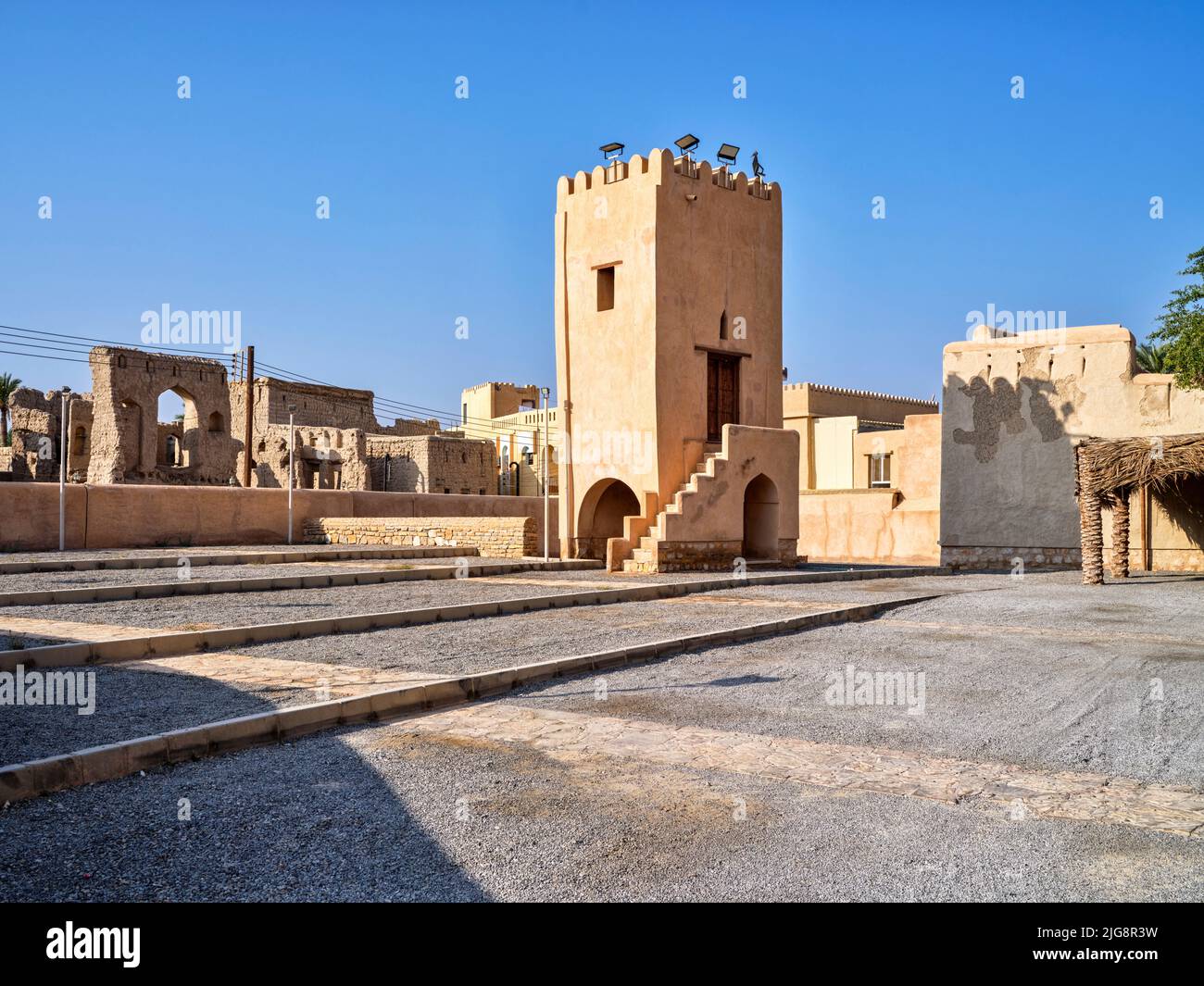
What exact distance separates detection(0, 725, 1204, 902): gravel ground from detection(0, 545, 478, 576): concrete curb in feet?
44.0

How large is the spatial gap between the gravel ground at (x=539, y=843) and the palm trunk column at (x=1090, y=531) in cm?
1466

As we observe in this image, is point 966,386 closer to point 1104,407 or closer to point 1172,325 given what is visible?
point 1104,407

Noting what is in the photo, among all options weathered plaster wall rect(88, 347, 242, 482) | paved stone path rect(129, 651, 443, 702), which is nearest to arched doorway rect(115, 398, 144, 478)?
weathered plaster wall rect(88, 347, 242, 482)

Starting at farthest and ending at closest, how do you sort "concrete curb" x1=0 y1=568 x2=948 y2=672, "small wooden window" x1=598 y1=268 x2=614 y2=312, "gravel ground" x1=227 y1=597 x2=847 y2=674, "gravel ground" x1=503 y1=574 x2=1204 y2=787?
"small wooden window" x1=598 y1=268 x2=614 y2=312 → "gravel ground" x1=227 y1=597 x2=847 y2=674 → "concrete curb" x1=0 y1=568 x2=948 y2=672 → "gravel ground" x1=503 y1=574 x2=1204 y2=787

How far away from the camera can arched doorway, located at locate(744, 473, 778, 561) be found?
22.7 m

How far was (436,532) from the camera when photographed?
25516 mm

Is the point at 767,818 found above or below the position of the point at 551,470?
below

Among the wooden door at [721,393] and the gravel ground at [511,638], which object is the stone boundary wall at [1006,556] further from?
the gravel ground at [511,638]

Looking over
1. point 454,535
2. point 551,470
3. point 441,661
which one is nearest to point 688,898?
point 441,661

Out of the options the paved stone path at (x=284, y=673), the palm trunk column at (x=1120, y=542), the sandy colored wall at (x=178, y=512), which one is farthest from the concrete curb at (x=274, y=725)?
the sandy colored wall at (x=178, y=512)

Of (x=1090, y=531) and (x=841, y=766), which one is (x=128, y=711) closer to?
(x=841, y=766)

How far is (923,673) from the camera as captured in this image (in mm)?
8492

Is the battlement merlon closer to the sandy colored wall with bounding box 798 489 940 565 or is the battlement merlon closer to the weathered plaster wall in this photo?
the sandy colored wall with bounding box 798 489 940 565
